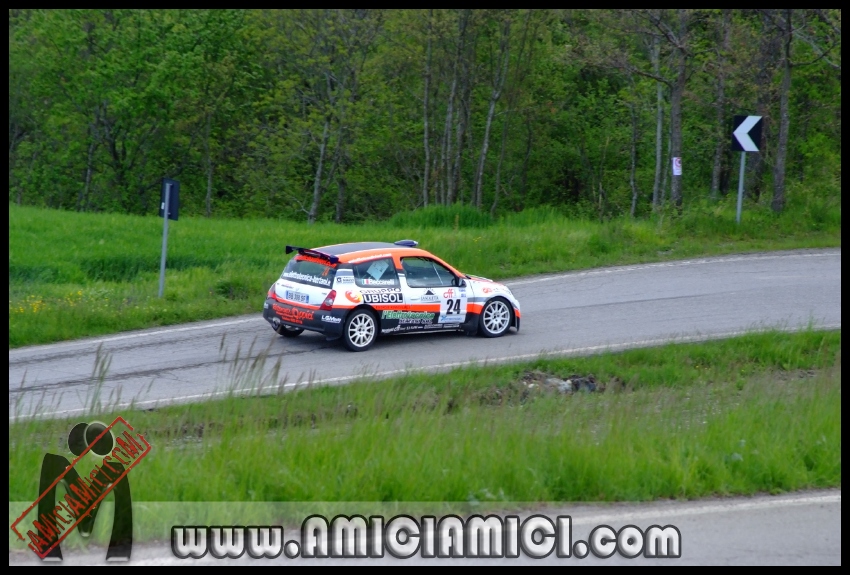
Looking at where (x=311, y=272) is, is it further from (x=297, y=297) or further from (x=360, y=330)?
(x=360, y=330)

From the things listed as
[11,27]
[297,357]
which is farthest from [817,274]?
[11,27]

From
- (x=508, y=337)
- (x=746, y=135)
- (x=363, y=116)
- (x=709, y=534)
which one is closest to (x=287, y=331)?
(x=508, y=337)

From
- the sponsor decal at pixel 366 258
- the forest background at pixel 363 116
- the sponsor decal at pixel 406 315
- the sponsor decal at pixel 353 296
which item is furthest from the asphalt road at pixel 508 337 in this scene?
the forest background at pixel 363 116

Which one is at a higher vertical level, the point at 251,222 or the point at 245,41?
the point at 245,41

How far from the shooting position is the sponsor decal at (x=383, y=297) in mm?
14047

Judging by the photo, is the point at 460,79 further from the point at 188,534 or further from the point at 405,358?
the point at 188,534

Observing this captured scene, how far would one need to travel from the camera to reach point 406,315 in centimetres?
1445

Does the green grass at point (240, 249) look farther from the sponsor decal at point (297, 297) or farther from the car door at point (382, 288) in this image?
the car door at point (382, 288)

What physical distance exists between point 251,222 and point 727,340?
17.4m

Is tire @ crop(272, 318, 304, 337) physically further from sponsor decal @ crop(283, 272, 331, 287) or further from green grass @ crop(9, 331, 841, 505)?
green grass @ crop(9, 331, 841, 505)

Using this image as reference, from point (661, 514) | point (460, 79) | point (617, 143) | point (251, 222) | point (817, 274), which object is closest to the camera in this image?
Answer: point (661, 514)

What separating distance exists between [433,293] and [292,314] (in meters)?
2.21
